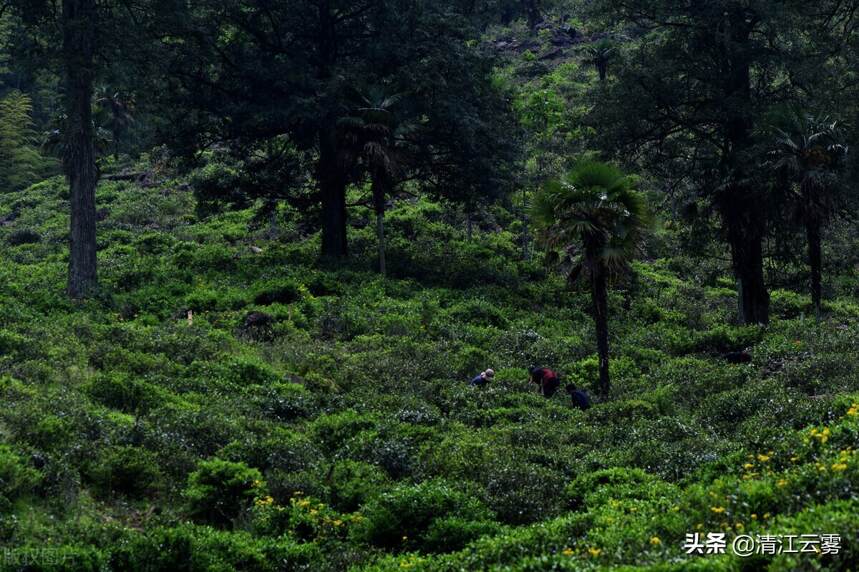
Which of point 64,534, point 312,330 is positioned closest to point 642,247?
point 312,330

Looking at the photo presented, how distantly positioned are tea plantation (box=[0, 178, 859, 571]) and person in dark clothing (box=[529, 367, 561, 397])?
1.14 feet

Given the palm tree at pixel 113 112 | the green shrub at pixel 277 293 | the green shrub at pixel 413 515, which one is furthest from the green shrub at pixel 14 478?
the palm tree at pixel 113 112

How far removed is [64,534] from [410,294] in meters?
17.2

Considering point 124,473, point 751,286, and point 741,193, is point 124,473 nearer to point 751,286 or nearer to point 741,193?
point 741,193

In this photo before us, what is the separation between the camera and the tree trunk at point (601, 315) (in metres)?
18.3

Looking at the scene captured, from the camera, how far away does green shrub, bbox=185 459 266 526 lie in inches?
448

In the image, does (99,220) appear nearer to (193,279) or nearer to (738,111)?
(193,279)

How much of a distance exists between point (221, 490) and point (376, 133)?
17548mm

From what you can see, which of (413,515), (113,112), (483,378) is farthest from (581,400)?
(113,112)

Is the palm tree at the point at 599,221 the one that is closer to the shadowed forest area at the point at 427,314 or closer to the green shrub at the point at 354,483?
the shadowed forest area at the point at 427,314

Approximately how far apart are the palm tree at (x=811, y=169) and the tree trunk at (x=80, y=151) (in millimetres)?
17617

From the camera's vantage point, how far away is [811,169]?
866 inches

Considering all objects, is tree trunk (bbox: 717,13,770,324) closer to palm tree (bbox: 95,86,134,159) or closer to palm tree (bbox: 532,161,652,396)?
palm tree (bbox: 532,161,652,396)

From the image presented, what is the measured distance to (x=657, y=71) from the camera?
27.1 metres
